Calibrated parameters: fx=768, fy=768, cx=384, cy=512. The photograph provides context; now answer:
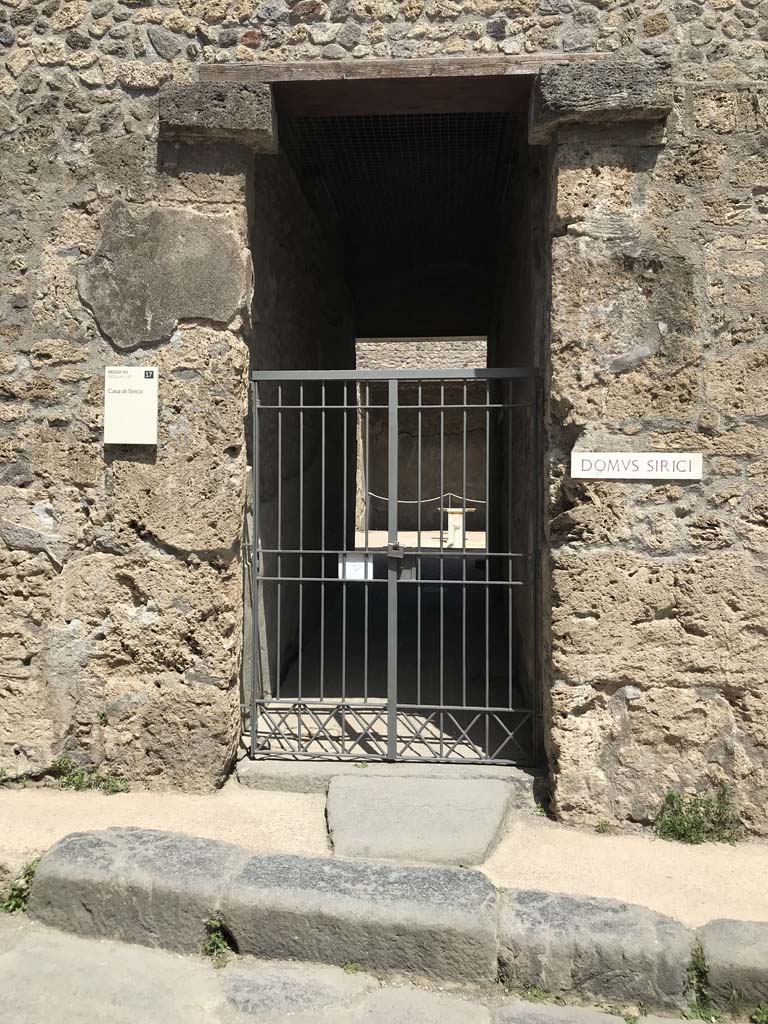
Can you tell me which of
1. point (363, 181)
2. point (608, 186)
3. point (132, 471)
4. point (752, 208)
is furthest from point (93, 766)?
point (363, 181)

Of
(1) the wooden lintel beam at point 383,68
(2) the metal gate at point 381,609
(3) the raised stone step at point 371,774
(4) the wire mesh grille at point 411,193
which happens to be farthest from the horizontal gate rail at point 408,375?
(3) the raised stone step at point 371,774

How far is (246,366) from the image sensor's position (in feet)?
12.0

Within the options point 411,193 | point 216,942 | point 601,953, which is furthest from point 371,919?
point 411,193

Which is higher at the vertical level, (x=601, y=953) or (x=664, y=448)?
(x=664, y=448)

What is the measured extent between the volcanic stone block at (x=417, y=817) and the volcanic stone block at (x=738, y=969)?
2.97 ft

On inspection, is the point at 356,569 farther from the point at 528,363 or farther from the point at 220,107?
the point at 220,107

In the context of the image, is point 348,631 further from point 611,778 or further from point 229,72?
point 229,72

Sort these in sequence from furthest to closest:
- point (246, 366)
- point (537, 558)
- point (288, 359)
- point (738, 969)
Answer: point (288, 359) < point (537, 558) < point (246, 366) < point (738, 969)

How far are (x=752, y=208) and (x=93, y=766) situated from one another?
3896 millimetres

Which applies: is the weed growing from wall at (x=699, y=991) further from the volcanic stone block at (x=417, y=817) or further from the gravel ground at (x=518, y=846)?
the volcanic stone block at (x=417, y=817)

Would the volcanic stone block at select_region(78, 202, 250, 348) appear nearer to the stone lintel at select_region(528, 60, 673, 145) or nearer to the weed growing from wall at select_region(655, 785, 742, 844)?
the stone lintel at select_region(528, 60, 673, 145)

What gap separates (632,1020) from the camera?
7.50ft

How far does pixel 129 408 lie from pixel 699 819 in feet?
10.1

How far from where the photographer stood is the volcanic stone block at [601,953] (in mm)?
2322
